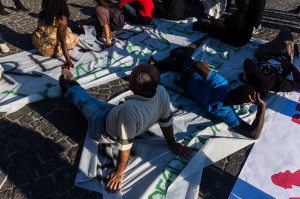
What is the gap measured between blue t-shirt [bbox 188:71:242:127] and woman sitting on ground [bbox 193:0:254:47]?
2.06 m

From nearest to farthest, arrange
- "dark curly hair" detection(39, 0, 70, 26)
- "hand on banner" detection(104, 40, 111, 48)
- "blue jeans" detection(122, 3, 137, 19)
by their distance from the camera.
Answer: "dark curly hair" detection(39, 0, 70, 26) → "hand on banner" detection(104, 40, 111, 48) → "blue jeans" detection(122, 3, 137, 19)

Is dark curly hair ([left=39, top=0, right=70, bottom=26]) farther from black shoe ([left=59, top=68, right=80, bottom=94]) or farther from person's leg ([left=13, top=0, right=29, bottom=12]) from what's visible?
person's leg ([left=13, top=0, right=29, bottom=12])

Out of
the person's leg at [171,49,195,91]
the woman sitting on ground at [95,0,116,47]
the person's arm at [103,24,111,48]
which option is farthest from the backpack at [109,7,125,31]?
the person's leg at [171,49,195,91]

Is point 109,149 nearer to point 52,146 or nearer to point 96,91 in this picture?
point 52,146

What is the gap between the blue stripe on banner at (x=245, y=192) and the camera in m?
2.75

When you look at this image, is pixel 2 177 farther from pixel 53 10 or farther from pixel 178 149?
pixel 53 10

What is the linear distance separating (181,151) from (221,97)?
0.97 meters

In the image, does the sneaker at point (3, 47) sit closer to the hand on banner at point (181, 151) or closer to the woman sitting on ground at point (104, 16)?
the woman sitting on ground at point (104, 16)

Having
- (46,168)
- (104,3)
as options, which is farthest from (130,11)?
(46,168)

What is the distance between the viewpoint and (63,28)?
396cm

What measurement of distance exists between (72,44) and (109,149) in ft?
8.43

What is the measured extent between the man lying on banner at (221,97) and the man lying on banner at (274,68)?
0.70 metres

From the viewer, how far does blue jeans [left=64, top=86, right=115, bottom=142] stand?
115 inches

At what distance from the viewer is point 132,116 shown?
6.89 ft
